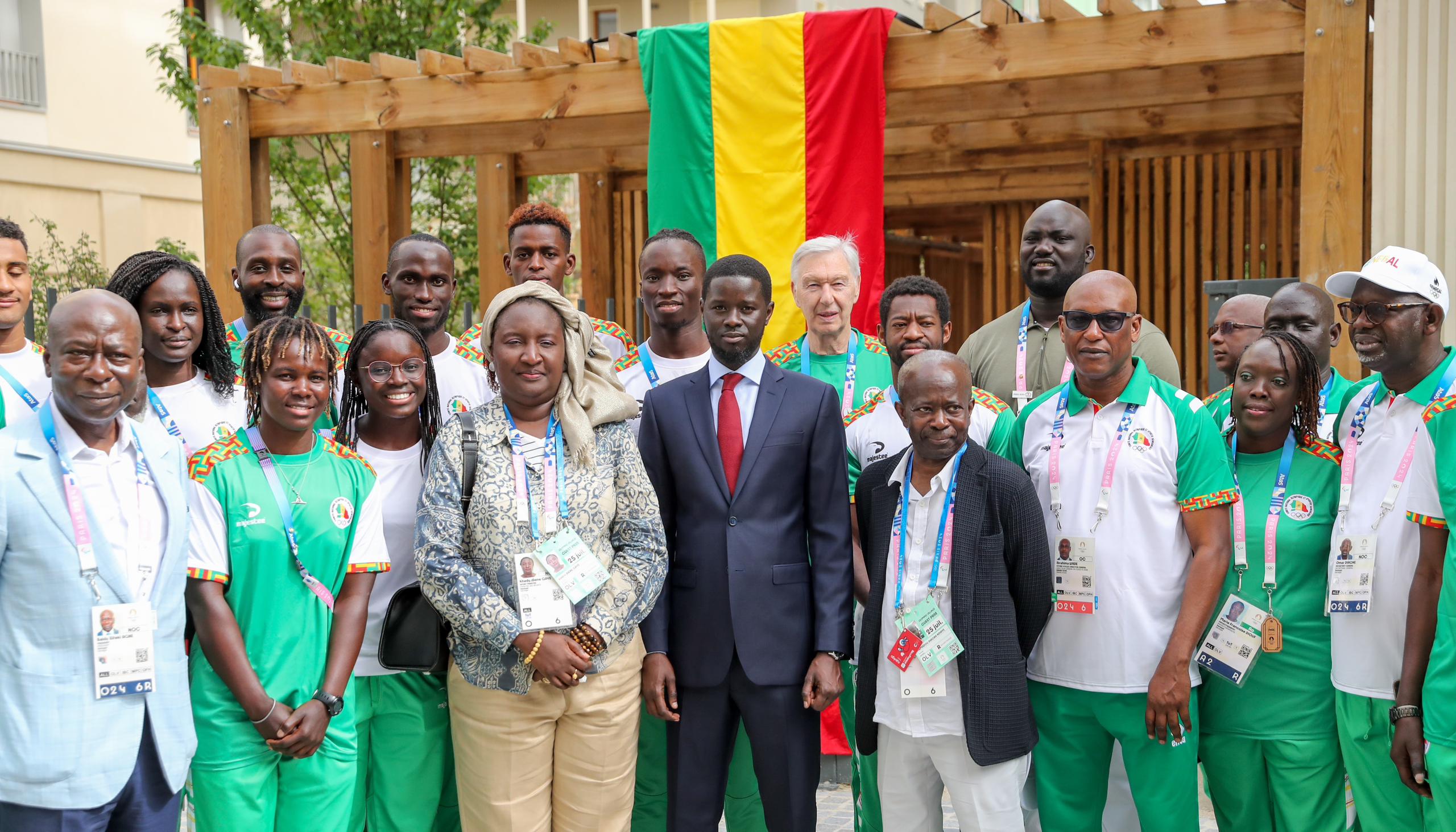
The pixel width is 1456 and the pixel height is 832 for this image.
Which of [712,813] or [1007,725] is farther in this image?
[712,813]

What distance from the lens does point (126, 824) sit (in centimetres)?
298

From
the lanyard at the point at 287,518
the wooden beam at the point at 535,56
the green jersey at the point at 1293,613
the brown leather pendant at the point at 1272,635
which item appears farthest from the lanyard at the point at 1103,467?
the wooden beam at the point at 535,56

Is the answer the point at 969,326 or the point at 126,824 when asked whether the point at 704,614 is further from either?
the point at 969,326

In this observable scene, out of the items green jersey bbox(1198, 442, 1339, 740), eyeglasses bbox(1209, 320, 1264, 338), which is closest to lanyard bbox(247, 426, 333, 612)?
green jersey bbox(1198, 442, 1339, 740)

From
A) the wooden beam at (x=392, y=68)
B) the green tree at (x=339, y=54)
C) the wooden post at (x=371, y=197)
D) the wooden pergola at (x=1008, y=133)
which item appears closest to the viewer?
the wooden pergola at (x=1008, y=133)

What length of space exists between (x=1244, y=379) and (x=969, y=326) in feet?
45.3

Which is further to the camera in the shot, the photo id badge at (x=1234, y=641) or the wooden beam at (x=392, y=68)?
the wooden beam at (x=392, y=68)

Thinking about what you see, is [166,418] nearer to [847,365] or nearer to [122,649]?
[122,649]

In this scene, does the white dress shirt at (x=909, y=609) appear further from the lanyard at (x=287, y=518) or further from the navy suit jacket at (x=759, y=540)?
the lanyard at (x=287, y=518)

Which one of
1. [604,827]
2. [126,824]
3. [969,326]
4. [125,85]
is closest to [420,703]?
[604,827]

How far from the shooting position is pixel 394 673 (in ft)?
12.1

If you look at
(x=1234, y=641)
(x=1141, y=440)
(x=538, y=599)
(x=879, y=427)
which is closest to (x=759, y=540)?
(x=538, y=599)

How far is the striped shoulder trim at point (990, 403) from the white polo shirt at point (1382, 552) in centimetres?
109

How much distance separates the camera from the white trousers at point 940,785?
3482mm
